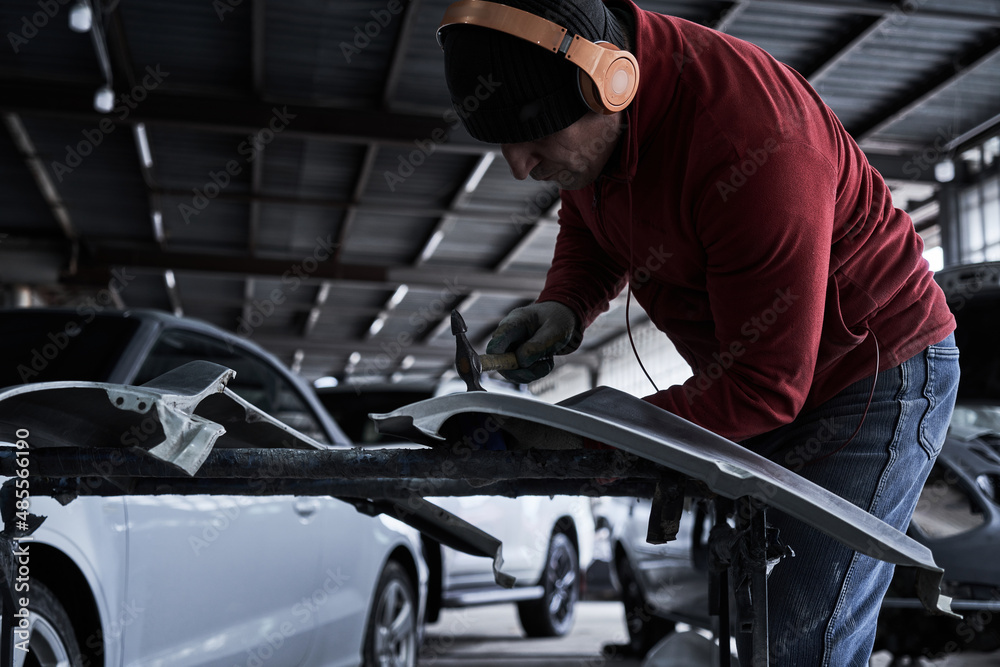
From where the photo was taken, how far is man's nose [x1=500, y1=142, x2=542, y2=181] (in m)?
1.47

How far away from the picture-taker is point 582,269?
1940 mm

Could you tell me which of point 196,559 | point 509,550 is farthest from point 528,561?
point 196,559

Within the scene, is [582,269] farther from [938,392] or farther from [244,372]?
[244,372]

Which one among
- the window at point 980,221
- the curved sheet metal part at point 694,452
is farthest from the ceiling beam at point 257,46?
the window at point 980,221

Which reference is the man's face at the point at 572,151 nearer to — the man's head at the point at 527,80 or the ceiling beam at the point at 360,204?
the man's head at the point at 527,80

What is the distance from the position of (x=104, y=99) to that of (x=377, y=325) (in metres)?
12.4

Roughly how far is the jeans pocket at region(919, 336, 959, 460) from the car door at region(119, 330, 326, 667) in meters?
1.89

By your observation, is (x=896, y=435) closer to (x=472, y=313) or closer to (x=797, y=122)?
(x=797, y=122)

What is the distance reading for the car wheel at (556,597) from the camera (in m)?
6.62

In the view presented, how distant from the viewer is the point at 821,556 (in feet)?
4.78

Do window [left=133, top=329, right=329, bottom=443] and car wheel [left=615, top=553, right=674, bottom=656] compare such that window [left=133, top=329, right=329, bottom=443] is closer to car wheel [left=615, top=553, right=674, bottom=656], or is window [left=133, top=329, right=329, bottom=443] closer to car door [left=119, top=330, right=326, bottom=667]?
car door [left=119, top=330, right=326, bottom=667]

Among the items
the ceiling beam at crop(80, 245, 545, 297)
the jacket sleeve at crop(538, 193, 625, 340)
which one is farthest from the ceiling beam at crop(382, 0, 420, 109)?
the jacket sleeve at crop(538, 193, 625, 340)

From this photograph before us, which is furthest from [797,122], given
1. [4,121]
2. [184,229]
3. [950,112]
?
[184,229]

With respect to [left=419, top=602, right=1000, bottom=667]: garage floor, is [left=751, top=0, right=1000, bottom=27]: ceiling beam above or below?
above
